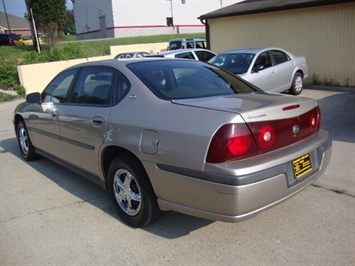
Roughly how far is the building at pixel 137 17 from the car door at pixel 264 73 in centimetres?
3489

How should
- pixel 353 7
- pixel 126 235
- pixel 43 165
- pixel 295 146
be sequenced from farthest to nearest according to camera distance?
pixel 353 7, pixel 43 165, pixel 126 235, pixel 295 146

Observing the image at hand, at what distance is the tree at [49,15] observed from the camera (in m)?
22.2

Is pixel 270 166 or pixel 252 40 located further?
pixel 252 40

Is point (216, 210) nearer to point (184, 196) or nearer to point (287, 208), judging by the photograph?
point (184, 196)

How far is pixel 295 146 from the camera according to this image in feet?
9.88

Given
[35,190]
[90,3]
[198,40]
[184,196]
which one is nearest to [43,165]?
[35,190]

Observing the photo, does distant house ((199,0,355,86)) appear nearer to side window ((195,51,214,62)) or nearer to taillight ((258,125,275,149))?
side window ((195,51,214,62))

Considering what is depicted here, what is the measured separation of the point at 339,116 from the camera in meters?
7.51

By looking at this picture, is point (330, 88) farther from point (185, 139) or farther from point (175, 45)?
point (175, 45)

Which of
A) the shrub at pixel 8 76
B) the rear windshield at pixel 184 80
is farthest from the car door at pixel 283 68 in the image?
the shrub at pixel 8 76

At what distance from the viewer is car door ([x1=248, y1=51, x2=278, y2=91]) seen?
859 cm

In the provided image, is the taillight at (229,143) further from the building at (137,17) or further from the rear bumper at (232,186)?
the building at (137,17)

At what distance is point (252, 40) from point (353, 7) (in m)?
4.03

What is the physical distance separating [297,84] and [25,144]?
25.2 feet
